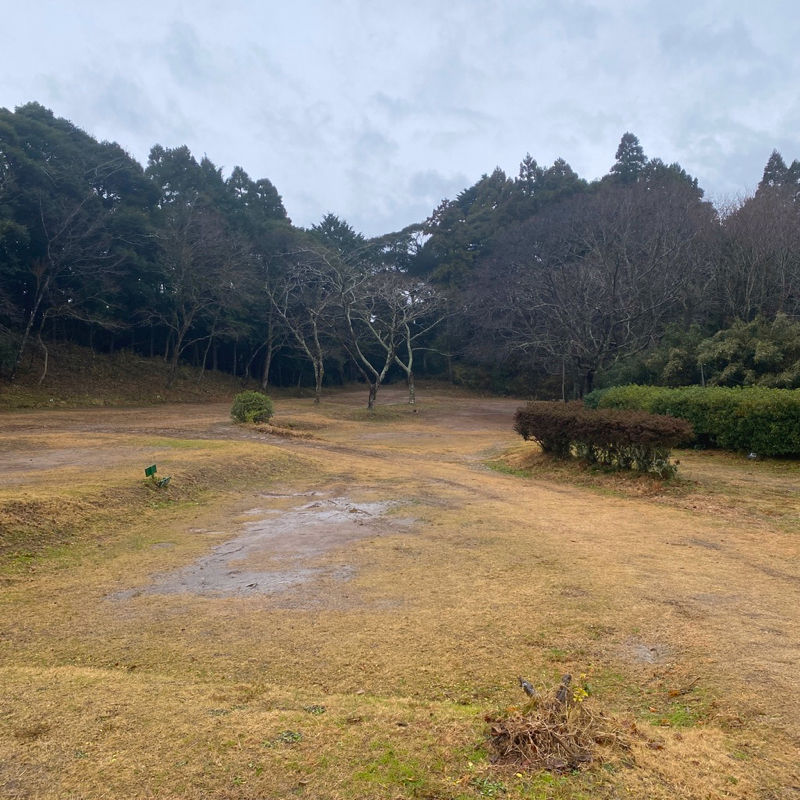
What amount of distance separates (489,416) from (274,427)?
13522 mm

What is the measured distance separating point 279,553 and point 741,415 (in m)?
11.4

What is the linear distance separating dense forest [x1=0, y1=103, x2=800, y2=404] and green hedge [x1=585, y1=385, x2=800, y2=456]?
478 centimetres

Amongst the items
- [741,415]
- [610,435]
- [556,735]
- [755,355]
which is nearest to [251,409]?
[610,435]

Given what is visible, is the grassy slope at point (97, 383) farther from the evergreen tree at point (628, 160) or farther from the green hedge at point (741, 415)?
the evergreen tree at point (628, 160)

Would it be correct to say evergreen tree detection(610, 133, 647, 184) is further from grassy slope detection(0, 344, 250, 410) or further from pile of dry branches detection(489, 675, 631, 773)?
pile of dry branches detection(489, 675, 631, 773)

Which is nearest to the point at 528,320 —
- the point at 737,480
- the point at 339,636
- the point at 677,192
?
the point at 677,192

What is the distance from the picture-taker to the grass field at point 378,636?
93.1 inches

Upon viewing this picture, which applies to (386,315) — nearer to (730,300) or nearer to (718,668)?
(730,300)

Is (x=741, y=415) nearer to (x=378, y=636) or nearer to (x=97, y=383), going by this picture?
(x=378, y=636)

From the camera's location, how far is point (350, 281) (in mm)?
32531

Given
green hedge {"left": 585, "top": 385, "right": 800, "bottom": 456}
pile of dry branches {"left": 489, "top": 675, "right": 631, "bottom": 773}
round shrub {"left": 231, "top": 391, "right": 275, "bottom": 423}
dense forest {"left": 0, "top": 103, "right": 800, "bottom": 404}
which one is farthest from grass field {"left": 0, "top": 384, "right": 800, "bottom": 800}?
dense forest {"left": 0, "top": 103, "right": 800, "bottom": 404}

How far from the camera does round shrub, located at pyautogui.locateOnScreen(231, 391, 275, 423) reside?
20.0m

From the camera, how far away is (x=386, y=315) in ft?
112

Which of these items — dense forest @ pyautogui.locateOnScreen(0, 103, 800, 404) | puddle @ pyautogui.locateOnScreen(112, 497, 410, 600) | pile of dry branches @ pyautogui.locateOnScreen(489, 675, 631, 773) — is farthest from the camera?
dense forest @ pyautogui.locateOnScreen(0, 103, 800, 404)
